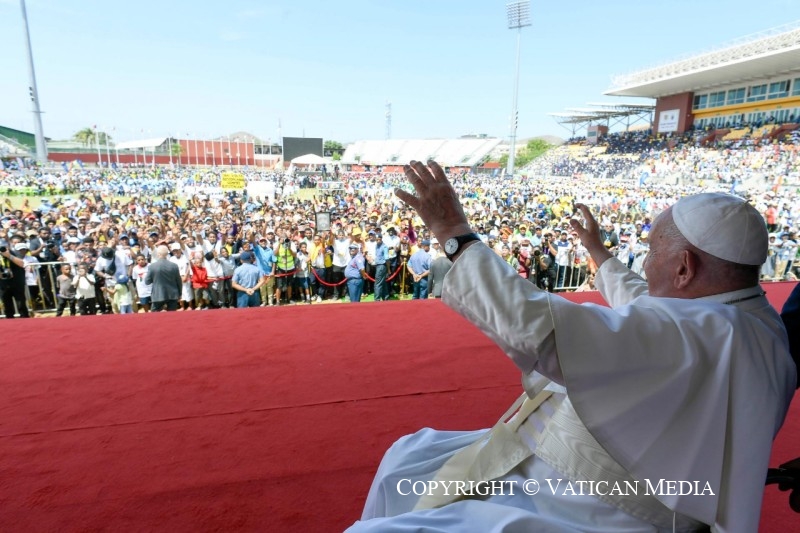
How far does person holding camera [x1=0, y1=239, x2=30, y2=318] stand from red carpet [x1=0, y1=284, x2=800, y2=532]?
262 cm

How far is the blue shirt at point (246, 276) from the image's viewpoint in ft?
23.1

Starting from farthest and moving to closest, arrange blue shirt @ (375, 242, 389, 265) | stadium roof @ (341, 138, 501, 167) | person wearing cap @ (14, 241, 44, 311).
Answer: stadium roof @ (341, 138, 501, 167) < blue shirt @ (375, 242, 389, 265) < person wearing cap @ (14, 241, 44, 311)

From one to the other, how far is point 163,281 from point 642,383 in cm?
662

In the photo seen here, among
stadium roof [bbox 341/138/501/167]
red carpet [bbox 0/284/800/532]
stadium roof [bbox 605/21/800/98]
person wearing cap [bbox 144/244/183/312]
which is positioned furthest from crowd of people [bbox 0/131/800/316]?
stadium roof [bbox 341/138/501/167]

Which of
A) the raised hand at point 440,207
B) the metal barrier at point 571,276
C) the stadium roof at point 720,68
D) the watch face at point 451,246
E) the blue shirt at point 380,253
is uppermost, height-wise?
the stadium roof at point 720,68

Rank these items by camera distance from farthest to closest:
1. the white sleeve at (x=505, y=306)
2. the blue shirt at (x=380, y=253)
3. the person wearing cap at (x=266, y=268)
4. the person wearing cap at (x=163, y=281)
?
1. the blue shirt at (x=380, y=253)
2. the person wearing cap at (x=266, y=268)
3. the person wearing cap at (x=163, y=281)
4. the white sleeve at (x=505, y=306)

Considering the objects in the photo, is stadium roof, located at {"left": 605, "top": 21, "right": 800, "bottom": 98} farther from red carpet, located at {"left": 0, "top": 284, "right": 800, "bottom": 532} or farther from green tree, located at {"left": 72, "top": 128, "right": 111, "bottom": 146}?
green tree, located at {"left": 72, "top": 128, "right": 111, "bottom": 146}

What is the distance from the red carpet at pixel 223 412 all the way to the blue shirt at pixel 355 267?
9.15 ft

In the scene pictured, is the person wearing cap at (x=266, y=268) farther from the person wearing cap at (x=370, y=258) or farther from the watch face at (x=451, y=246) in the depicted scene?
the watch face at (x=451, y=246)

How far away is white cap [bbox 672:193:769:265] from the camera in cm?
107

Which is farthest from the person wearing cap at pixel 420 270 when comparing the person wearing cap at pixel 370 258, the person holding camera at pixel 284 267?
the person holding camera at pixel 284 267

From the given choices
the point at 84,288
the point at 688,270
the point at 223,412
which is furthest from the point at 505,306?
the point at 84,288

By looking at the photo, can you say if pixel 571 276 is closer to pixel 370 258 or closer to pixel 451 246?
pixel 370 258

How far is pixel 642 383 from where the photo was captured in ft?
3.10
